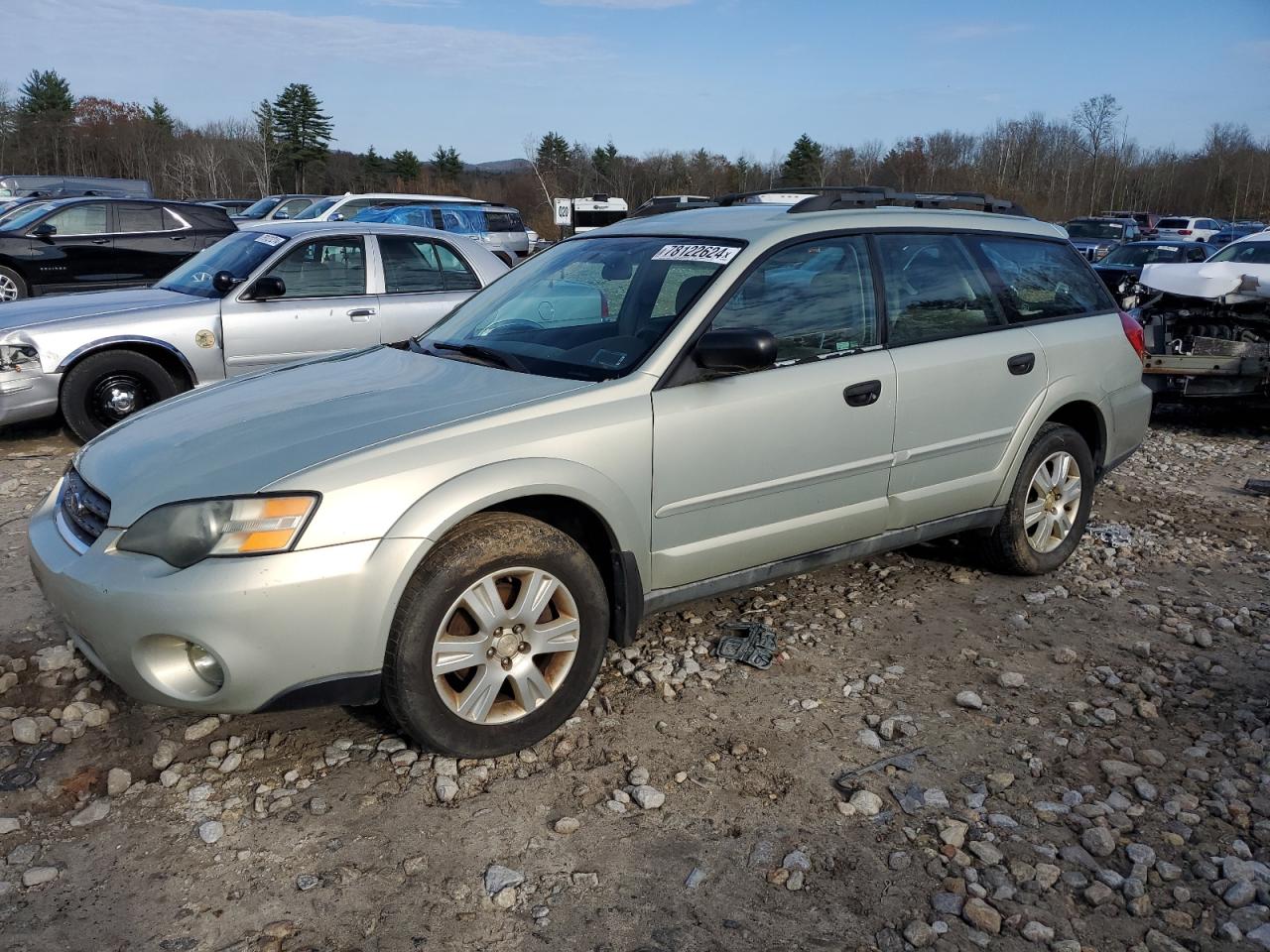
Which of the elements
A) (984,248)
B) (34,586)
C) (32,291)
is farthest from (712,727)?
(32,291)

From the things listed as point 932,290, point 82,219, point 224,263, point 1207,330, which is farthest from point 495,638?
point 82,219

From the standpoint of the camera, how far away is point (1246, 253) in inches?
512

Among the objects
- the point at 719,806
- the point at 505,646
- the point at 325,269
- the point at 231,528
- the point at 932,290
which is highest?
the point at 325,269

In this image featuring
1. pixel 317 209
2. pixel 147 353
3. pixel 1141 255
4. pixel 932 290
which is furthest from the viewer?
pixel 317 209

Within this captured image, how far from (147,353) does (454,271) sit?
2353 millimetres

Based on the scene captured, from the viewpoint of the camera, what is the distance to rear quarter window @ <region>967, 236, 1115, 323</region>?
186 inches

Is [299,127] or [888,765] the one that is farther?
[299,127]

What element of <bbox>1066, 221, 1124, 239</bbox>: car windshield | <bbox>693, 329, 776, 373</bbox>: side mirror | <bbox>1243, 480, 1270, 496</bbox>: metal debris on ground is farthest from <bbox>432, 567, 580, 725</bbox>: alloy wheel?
<bbox>1066, 221, 1124, 239</bbox>: car windshield

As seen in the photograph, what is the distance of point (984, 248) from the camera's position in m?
4.72

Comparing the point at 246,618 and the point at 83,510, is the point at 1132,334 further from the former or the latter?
the point at 83,510

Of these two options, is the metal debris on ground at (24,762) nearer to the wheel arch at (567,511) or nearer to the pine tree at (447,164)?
the wheel arch at (567,511)

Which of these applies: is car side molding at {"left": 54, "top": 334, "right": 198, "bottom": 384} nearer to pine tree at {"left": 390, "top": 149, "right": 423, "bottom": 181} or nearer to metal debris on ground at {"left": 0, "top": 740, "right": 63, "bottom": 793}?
metal debris on ground at {"left": 0, "top": 740, "right": 63, "bottom": 793}

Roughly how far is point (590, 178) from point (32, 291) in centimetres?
3966

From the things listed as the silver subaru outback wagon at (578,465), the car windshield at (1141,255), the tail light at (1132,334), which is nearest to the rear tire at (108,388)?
the silver subaru outback wagon at (578,465)
